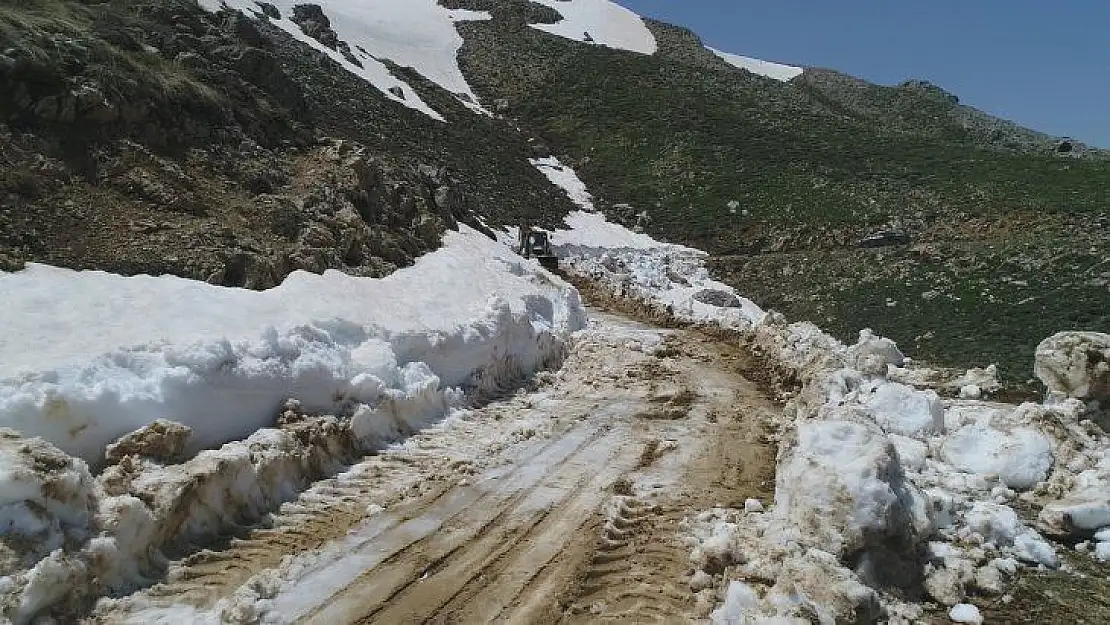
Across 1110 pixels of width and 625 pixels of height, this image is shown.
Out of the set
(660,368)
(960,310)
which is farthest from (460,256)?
(960,310)

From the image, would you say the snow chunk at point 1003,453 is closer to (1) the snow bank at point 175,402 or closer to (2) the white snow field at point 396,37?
(1) the snow bank at point 175,402

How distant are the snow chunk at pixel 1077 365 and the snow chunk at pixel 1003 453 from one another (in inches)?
60.0

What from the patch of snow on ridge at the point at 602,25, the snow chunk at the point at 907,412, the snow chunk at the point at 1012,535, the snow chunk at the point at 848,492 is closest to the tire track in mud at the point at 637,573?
the snow chunk at the point at 848,492

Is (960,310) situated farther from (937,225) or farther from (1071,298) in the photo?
(937,225)

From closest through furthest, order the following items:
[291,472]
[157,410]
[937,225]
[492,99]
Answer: [157,410], [291,472], [937,225], [492,99]

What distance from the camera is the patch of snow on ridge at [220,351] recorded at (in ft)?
22.1

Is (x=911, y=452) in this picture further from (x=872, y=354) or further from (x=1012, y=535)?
(x=872, y=354)

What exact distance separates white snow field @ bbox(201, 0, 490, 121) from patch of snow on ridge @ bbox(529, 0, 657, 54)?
9.33 m

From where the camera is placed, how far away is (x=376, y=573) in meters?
6.38

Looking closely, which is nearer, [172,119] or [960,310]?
[172,119]

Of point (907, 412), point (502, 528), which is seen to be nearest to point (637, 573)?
point (502, 528)

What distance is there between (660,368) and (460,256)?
18.6ft

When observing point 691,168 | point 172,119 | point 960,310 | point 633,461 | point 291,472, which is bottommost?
point 291,472

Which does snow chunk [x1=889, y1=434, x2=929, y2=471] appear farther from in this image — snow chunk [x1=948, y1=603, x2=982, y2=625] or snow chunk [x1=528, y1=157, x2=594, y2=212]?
snow chunk [x1=528, y1=157, x2=594, y2=212]
